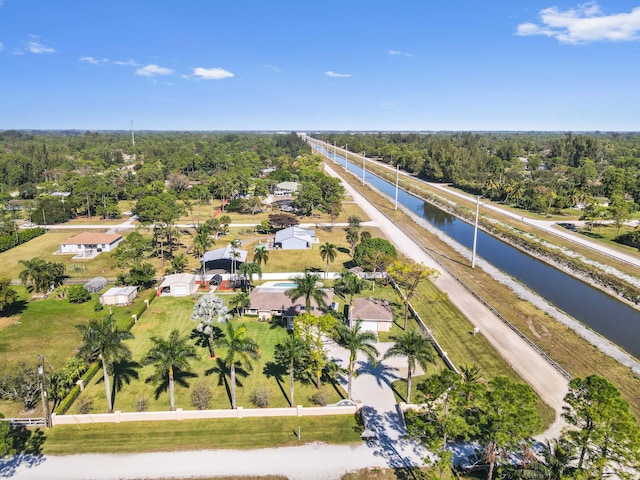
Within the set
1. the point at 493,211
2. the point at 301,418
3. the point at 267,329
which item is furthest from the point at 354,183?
the point at 301,418

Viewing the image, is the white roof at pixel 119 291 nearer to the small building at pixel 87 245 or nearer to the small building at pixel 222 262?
the small building at pixel 222 262

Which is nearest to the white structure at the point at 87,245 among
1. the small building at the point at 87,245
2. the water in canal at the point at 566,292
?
the small building at the point at 87,245

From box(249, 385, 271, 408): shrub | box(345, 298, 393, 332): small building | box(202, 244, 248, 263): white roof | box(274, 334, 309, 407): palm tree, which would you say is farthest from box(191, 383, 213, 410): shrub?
box(202, 244, 248, 263): white roof

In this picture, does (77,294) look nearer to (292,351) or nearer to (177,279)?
(177,279)

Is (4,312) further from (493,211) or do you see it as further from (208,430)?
(493,211)

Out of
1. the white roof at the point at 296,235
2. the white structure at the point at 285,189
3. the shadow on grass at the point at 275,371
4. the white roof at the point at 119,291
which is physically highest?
the white structure at the point at 285,189

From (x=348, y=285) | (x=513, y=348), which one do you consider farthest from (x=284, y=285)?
(x=513, y=348)
